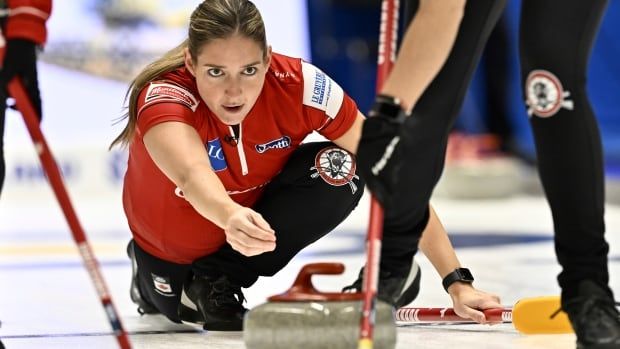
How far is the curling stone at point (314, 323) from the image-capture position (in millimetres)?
1790

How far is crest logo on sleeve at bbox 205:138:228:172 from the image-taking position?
2459 millimetres

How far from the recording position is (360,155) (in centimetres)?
175

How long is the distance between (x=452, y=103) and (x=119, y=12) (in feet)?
20.6

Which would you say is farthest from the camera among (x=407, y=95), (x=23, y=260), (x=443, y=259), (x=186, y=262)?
(x=23, y=260)

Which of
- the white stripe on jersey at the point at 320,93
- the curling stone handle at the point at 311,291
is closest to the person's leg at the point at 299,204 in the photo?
the white stripe on jersey at the point at 320,93

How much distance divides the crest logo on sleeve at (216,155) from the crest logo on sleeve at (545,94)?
847 millimetres

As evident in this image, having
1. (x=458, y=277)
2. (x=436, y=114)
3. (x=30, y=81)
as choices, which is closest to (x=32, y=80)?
(x=30, y=81)

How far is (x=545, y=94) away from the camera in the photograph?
1831mm

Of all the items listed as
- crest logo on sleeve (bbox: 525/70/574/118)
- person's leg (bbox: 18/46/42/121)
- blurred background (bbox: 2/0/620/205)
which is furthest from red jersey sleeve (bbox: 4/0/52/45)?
blurred background (bbox: 2/0/620/205)

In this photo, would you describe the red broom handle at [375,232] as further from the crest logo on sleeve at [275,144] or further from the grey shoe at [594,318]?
the crest logo on sleeve at [275,144]

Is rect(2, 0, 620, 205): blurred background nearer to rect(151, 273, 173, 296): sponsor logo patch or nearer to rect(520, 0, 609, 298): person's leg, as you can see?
rect(151, 273, 173, 296): sponsor logo patch

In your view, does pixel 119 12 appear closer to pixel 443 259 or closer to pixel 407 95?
pixel 443 259

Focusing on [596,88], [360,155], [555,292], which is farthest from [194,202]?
[596,88]

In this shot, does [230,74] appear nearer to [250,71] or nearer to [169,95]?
[250,71]
